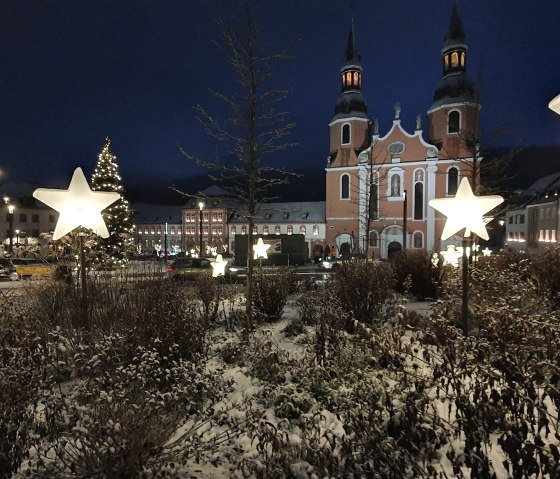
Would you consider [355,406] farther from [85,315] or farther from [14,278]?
[14,278]

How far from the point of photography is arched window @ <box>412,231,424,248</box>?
37.3 metres

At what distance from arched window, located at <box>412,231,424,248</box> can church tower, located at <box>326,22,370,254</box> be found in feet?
20.8

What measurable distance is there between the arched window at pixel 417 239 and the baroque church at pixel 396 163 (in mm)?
88

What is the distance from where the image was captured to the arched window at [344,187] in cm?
4075

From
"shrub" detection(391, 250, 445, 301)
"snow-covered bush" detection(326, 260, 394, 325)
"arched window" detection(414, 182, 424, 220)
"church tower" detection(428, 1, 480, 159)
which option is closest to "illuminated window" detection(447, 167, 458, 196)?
"church tower" detection(428, 1, 480, 159)

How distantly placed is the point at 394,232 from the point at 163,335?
36.2 metres

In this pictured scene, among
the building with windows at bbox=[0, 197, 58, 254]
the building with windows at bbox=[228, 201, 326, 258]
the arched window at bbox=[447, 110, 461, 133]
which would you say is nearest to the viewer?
the arched window at bbox=[447, 110, 461, 133]

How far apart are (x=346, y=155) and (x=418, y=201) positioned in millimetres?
9555

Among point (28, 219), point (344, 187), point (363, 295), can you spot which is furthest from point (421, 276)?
point (28, 219)

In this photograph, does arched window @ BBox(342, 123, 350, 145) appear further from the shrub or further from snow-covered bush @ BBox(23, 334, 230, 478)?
snow-covered bush @ BBox(23, 334, 230, 478)

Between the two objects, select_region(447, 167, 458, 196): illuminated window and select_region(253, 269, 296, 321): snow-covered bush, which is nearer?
select_region(253, 269, 296, 321): snow-covered bush

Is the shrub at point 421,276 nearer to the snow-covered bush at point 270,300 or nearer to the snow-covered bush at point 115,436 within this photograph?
the snow-covered bush at point 270,300

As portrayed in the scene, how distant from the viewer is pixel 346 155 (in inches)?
1608

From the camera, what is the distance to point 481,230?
596cm
